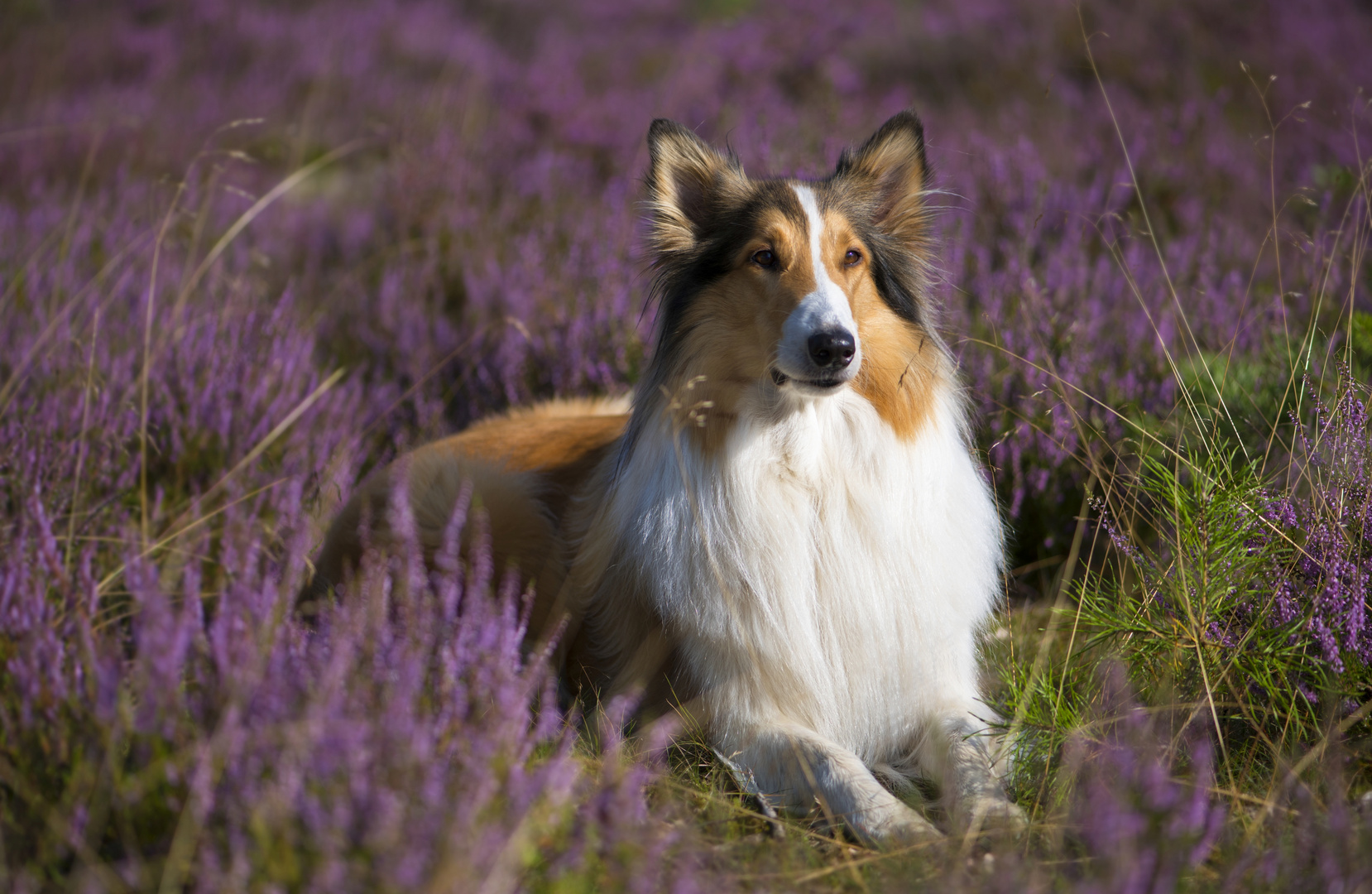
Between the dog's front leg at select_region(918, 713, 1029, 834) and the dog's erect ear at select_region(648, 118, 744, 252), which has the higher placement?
the dog's erect ear at select_region(648, 118, 744, 252)

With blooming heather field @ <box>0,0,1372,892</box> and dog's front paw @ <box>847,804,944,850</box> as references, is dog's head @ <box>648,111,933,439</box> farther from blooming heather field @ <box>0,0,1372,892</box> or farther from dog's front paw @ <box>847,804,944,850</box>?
dog's front paw @ <box>847,804,944,850</box>

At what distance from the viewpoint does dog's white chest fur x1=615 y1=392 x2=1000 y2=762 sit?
99.7 inches

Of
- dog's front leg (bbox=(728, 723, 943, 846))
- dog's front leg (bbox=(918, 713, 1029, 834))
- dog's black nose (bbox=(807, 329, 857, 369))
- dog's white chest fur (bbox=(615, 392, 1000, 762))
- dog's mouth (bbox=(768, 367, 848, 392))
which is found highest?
dog's black nose (bbox=(807, 329, 857, 369))

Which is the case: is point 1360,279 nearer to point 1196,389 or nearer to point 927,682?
point 1196,389

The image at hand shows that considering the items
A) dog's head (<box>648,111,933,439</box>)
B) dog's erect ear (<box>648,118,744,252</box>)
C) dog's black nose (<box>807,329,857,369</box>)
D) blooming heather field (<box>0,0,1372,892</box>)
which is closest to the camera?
blooming heather field (<box>0,0,1372,892</box>)

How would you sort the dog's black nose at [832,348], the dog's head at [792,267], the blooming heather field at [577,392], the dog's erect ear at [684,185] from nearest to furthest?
the blooming heather field at [577,392], the dog's black nose at [832,348], the dog's head at [792,267], the dog's erect ear at [684,185]

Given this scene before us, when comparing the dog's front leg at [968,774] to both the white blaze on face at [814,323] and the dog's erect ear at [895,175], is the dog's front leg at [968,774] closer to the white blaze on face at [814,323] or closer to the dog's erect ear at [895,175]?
the white blaze on face at [814,323]

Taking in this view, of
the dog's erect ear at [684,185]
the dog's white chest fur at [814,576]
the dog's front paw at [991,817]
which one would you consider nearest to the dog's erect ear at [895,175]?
the dog's erect ear at [684,185]

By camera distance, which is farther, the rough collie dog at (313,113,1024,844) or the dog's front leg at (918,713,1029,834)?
the rough collie dog at (313,113,1024,844)

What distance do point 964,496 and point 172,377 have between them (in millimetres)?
3049

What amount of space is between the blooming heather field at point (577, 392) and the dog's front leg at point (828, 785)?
82 mm

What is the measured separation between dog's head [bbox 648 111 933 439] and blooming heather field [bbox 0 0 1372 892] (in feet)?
1.50

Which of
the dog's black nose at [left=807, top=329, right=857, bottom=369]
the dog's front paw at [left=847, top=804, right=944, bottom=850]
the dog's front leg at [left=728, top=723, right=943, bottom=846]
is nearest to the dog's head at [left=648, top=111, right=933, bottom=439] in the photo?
the dog's black nose at [left=807, top=329, right=857, bottom=369]

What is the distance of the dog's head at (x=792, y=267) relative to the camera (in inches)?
98.1
